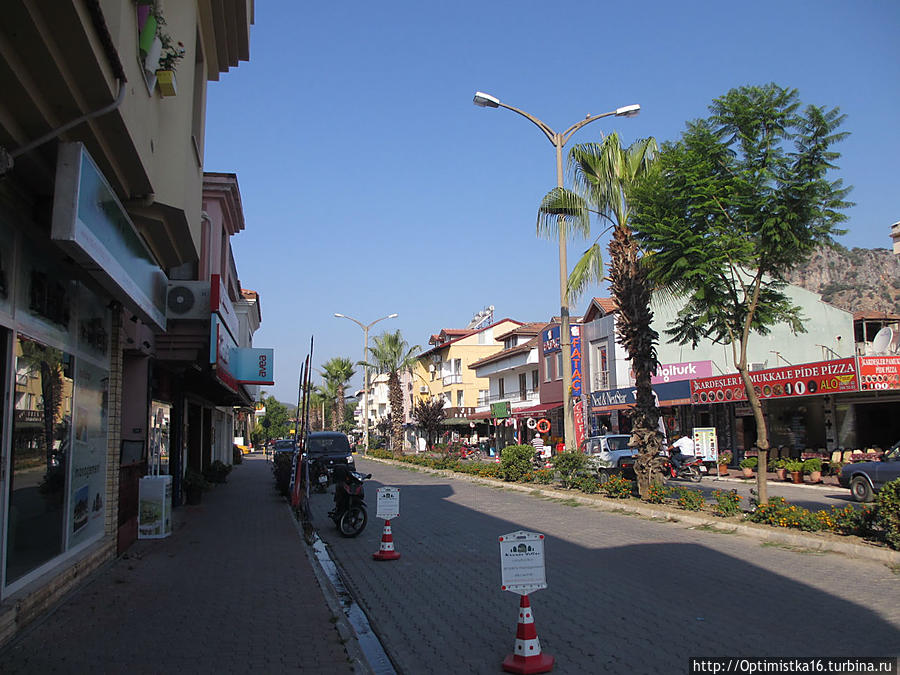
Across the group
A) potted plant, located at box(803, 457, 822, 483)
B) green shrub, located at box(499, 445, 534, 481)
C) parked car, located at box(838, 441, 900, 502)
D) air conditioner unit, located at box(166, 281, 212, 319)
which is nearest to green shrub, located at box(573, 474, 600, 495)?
green shrub, located at box(499, 445, 534, 481)

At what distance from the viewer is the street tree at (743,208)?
12125 mm

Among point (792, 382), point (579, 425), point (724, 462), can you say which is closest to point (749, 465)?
point (724, 462)

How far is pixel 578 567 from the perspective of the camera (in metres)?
9.66

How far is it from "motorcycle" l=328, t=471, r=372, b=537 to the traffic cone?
25.4ft

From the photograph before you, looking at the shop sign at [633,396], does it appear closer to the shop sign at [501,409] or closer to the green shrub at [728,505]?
the green shrub at [728,505]

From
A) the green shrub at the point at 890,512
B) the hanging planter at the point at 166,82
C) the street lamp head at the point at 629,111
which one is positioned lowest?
the green shrub at the point at 890,512

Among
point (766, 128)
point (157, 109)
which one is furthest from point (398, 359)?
point (157, 109)

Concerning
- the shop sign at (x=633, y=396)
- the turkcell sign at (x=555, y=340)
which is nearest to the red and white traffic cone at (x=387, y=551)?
the shop sign at (x=633, y=396)

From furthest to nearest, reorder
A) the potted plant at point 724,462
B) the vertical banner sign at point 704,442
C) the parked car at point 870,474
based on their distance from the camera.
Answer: the potted plant at point 724,462, the vertical banner sign at point 704,442, the parked car at point 870,474

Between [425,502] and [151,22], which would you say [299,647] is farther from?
[425,502]

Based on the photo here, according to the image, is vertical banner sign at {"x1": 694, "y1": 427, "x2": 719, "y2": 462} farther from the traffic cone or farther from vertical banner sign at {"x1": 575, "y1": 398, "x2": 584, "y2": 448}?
the traffic cone

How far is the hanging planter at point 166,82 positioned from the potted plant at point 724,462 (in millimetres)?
24692

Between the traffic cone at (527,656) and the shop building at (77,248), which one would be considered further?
the traffic cone at (527,656)

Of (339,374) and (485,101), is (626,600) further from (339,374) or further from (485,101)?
(339,374)
